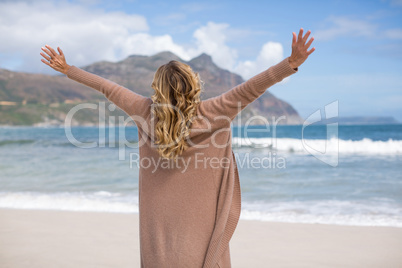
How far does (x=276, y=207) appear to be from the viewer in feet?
22.0

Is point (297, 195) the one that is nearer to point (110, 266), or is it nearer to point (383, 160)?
point (110, 266)

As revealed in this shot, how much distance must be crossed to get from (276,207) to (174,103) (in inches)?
214

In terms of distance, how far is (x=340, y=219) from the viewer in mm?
5867

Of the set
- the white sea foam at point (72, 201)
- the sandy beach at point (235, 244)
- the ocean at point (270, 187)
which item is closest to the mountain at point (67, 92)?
the ocean at point (270, 187)

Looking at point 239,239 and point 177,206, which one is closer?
point 177,206

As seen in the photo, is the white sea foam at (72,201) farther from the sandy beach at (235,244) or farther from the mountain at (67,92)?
the mountain at (67,92)

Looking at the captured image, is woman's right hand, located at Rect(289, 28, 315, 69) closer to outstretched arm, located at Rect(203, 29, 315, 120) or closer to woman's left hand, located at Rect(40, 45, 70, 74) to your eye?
outstretched arm, located at Rect(203, 29, 315, 120)

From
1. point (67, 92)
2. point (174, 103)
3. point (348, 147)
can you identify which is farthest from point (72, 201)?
point (67, 92)

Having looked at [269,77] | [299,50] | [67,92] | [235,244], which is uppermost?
[67,92]

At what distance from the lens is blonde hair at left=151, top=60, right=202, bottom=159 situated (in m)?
1.65

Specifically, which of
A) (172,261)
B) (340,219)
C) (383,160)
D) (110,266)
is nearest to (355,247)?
(340,219)

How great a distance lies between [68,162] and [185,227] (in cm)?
1235

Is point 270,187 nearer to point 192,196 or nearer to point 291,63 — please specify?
point 192,196

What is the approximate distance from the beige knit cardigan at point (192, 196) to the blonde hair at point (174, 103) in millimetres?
58
